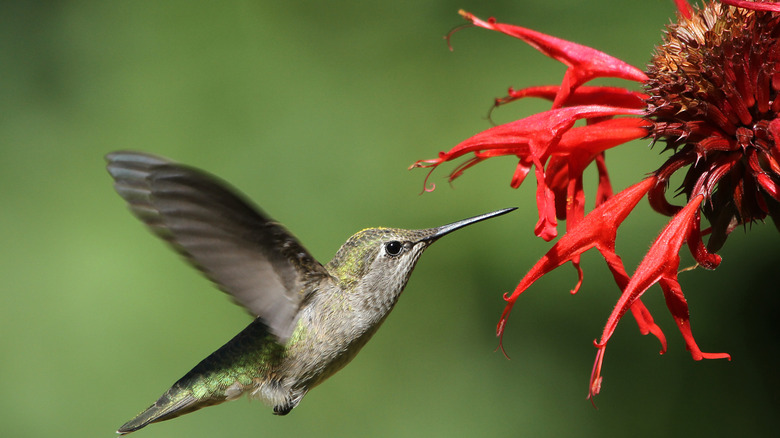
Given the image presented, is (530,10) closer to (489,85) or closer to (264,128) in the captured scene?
(489,85)

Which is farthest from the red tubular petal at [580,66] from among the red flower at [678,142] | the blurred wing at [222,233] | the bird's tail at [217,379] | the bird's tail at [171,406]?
the bird's tail at [171,406]

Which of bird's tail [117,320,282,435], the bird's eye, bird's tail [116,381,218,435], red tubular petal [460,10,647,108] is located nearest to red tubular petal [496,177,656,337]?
red tubular petal [460,10,647,108]

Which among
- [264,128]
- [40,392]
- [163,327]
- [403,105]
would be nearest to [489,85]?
[403,105]

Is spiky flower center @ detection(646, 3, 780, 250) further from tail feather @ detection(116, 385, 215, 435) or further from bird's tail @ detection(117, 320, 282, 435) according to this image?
tail feather @ detection(116, 385, 215, 435)

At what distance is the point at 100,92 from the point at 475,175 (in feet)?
5.17

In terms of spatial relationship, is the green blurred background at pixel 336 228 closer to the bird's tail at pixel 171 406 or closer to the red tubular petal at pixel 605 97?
the bird's tail at pixel 171 406

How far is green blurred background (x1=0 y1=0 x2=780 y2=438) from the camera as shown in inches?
106

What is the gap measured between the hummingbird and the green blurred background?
97 cm

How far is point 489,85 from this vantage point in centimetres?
318

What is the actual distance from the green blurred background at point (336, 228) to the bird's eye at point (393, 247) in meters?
0.98

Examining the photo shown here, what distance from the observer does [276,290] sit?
1563mm

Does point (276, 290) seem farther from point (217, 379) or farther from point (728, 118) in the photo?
point (728, 118)

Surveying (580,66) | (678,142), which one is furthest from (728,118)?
(580,66)

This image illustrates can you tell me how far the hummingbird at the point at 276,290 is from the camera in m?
1.40
